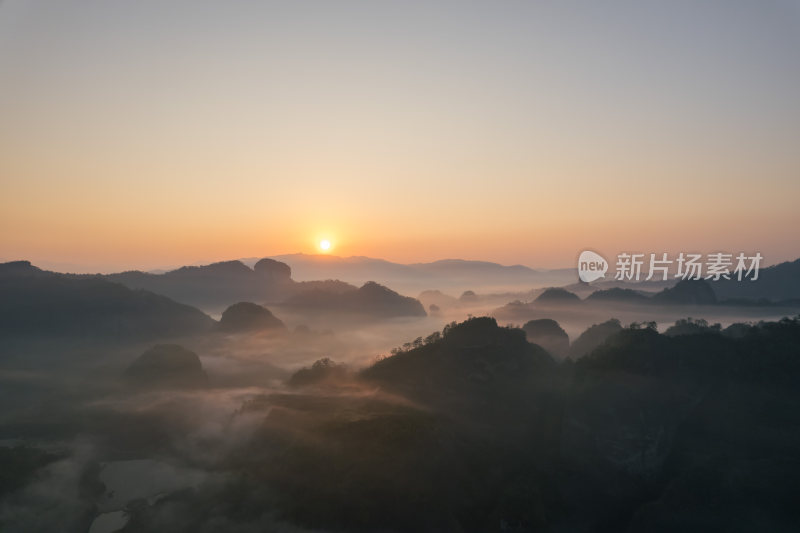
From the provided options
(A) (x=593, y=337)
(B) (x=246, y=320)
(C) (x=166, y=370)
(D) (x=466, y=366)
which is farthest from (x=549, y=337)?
(B) (x=246, y=320)

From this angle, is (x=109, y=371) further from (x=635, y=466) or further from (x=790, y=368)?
(x=790, y=368)

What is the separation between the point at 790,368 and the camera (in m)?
73.3

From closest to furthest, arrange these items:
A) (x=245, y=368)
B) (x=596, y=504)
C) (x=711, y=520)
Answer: (x=711, y=520) → (x=596, y=504) → (x=245, y=368)

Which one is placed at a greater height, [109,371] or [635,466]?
[635,466]

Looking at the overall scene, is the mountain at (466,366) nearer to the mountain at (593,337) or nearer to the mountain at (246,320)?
the mountain at (593,337)

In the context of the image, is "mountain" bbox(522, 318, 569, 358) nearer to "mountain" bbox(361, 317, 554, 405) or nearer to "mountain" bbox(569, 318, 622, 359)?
"mountain" bbox(569, 318, 622, 359)

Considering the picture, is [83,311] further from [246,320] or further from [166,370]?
[166,370]

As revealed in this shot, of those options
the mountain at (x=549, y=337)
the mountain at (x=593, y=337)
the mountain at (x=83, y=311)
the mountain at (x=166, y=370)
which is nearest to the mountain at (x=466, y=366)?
the mountain at (x=593, y=337)

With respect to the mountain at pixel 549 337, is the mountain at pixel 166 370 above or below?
below

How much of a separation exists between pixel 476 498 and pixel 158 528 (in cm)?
3792

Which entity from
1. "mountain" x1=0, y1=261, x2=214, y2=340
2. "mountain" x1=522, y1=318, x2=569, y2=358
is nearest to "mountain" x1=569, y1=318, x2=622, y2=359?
"mountain" x1=522, y1=318, x2=569, y2=358

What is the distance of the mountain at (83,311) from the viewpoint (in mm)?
155750

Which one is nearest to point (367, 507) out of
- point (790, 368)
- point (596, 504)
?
point (596, 504)

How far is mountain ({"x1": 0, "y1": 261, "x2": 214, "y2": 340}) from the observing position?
15575 centimetres
